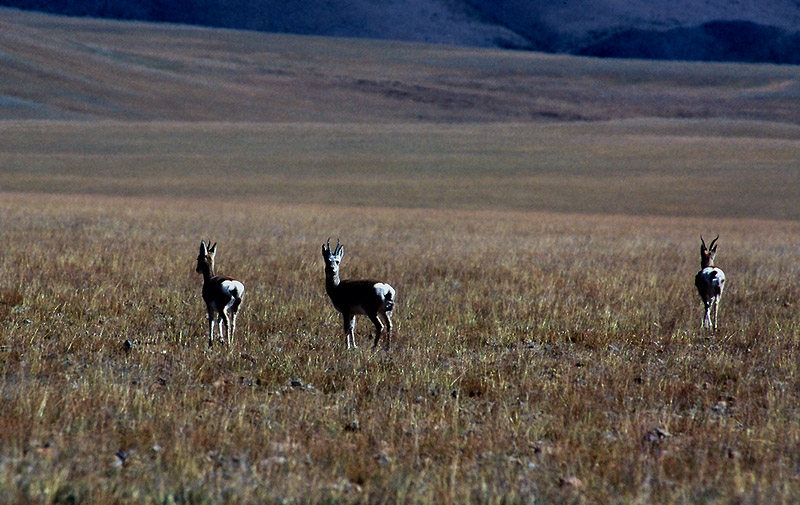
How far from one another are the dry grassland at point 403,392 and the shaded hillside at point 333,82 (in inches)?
3512

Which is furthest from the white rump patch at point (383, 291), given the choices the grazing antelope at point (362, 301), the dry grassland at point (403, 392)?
the dry grassland at point (403, 392)

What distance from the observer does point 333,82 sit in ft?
452

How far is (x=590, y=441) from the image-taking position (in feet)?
19.6

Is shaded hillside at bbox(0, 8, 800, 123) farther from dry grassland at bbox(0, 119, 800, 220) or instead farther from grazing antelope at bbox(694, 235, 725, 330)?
A: grazing antelope at bbox(694, 235, 725, 330)

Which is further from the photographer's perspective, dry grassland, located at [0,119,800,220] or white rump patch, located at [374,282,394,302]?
dry grassland, located at [0,119,800,220]

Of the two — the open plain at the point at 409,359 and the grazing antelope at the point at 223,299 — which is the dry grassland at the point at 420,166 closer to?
the open plain at the point at 409,359

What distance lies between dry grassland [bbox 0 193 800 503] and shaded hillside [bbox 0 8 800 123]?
89208 mm

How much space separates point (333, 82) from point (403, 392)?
5253 inches

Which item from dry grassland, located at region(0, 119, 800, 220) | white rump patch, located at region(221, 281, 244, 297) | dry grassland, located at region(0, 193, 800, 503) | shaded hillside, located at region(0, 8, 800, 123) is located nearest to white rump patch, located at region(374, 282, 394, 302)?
dry grassland, located at region(0, 193, 800, 503)

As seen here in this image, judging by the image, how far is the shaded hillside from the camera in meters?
110

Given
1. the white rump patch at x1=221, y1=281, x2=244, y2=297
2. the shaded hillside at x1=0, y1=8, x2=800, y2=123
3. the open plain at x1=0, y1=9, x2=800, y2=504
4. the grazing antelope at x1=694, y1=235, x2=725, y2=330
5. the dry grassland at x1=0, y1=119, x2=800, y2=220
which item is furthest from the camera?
the shaded hillside at x1=0, y1=8, x2=800, y2=123

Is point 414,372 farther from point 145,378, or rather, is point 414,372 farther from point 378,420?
point 145,378

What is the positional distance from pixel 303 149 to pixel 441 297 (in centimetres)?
5693

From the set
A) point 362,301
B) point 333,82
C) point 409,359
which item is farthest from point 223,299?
point 333,82
